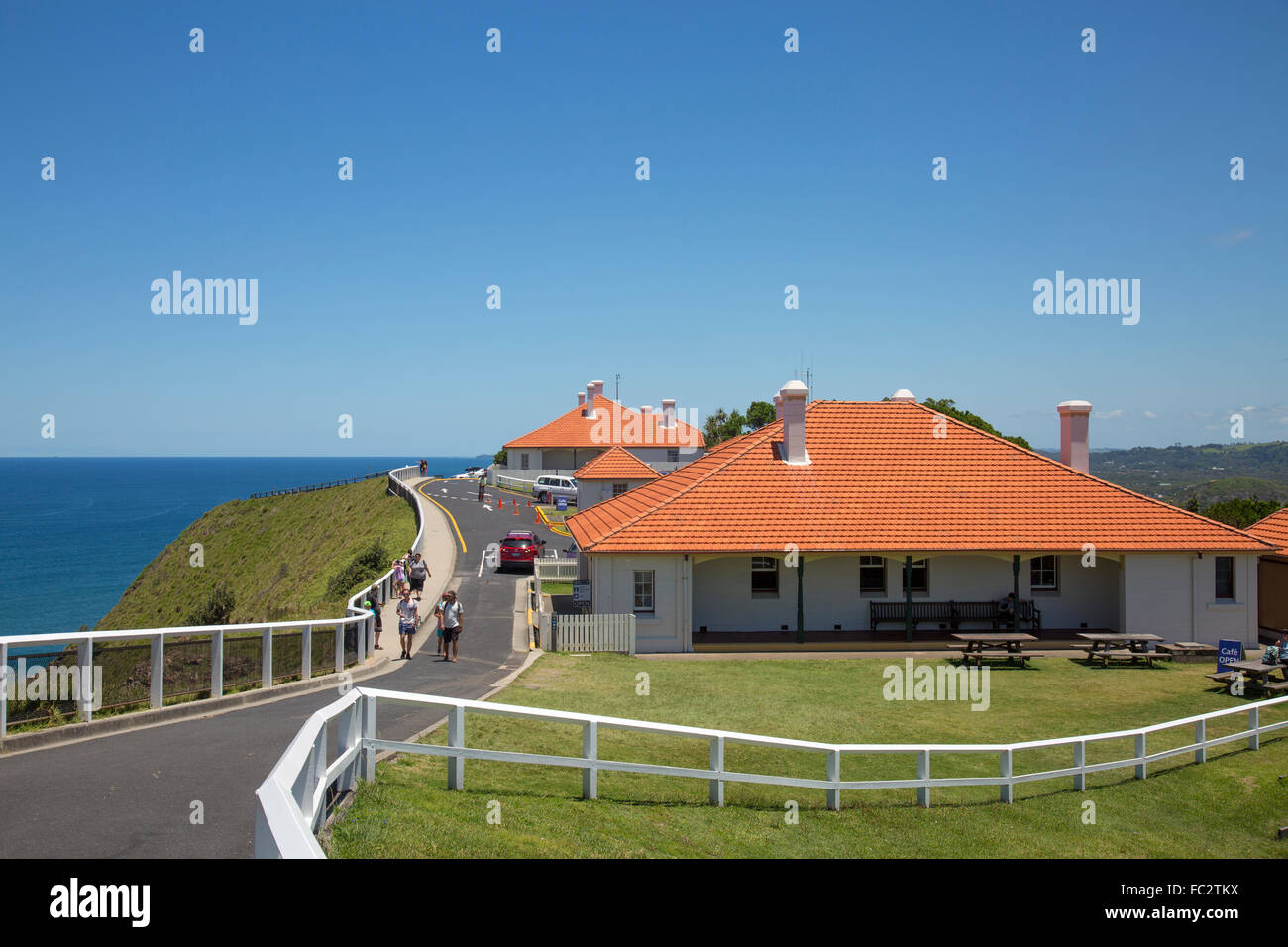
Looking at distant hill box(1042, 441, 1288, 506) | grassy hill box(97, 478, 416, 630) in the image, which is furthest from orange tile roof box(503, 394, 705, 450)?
distant hill box(1042, 441, 1288, 506)

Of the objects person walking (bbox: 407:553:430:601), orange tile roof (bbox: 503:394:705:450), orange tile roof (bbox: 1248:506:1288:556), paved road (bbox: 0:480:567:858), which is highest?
orange tile roof (bbox: 503:394:705:450)

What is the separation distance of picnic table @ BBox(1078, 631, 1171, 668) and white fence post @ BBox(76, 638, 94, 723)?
2181 cm

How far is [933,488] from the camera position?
27.8m

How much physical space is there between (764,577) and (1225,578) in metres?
13.3

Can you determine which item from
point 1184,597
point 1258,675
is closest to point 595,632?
point 1258,675

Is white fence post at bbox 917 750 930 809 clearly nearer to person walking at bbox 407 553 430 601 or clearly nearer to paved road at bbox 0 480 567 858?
paved road at bbox 0 480 567 858

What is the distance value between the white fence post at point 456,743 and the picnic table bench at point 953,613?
63.6 feet

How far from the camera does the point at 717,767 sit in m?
10.1

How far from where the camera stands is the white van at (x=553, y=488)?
59344mm

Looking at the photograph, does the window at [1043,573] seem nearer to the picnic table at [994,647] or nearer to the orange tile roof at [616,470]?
the picnic table at [994,647]

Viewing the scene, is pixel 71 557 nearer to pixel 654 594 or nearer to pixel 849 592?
pixel 654 594

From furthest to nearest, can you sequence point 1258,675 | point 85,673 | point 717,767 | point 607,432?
1. point 607,432
2. point 1258,675
3. point 85,673
4. point 717,767

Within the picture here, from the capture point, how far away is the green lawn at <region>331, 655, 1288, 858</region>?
27.0 ft

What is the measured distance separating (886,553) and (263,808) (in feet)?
72.1
